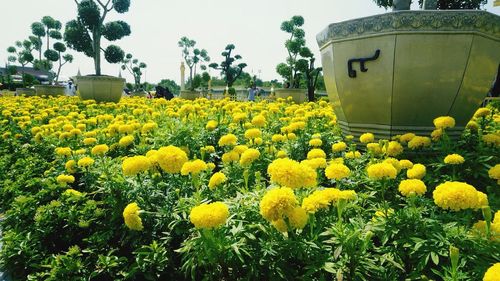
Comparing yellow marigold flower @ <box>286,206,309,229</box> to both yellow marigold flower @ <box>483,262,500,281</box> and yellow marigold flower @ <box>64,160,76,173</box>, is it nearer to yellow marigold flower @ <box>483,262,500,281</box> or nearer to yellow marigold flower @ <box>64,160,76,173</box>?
yellow marigold flower @ <box>483,262,500,281</box>

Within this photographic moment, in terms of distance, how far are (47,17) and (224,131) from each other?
Result: 46.5 meters

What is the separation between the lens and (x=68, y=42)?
63.2 feet

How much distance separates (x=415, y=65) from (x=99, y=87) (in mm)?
11172

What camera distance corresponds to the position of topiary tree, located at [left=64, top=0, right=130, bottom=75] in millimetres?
16141

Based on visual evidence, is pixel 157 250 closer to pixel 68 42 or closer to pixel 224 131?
pixel 224 131

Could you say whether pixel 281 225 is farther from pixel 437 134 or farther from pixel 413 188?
pixel 437 134

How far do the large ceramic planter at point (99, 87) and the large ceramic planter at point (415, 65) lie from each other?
10308 mm

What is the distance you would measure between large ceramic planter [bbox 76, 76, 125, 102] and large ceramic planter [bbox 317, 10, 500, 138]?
1031cm

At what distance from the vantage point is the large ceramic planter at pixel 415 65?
2996 millimetres

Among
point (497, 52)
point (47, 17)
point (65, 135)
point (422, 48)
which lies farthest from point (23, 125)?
point (47, 17)

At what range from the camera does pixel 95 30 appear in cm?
1644

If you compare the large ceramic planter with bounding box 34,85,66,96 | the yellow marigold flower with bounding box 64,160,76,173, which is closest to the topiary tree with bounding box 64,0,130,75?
the large ceramic planter with bounding box 34,85,66,96

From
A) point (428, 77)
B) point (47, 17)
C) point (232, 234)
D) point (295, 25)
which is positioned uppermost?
point (47, 17)

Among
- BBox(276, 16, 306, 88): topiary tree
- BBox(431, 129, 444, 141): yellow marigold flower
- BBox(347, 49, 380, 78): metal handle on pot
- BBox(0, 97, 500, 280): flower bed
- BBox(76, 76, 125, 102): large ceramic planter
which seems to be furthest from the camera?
BBox(276, 16, 306, 88): topiary tree
